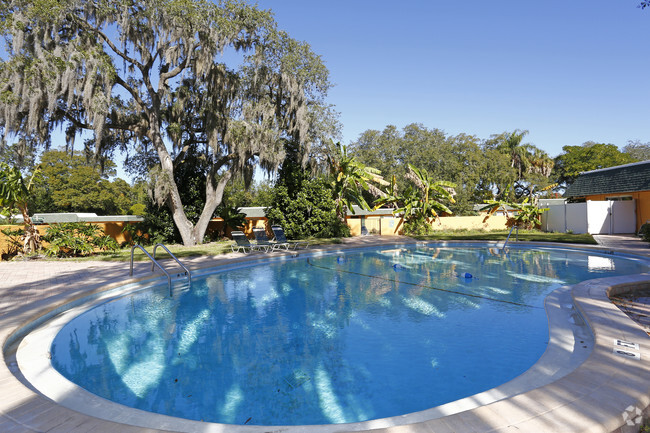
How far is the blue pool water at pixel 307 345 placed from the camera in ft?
12.3

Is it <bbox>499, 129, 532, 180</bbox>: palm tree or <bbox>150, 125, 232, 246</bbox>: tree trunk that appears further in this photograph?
<bbox>499, 129, 532, 180</bbox>: palm tree

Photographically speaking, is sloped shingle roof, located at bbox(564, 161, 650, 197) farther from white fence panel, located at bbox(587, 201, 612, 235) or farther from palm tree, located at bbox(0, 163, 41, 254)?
palm tree, located at bbox(0, 163, 41, 254)

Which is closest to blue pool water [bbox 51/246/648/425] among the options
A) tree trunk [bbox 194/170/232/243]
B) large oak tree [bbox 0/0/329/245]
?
tree trunk [bbox 194/170/232/243]

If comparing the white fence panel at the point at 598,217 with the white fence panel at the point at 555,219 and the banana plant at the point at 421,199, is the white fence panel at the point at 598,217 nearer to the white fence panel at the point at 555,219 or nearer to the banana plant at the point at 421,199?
the white fence panel at the point at 555,219

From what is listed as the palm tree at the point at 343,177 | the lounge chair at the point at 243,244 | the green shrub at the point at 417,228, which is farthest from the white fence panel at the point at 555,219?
the lounge chair at the point at 243,244

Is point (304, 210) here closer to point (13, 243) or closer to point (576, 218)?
point (13, 243)

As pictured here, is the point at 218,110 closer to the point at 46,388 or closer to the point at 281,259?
the point at 281,259

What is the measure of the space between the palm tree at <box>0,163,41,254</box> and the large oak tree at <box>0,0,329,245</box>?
2.05 meters

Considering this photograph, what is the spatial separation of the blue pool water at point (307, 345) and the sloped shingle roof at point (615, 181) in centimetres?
1516

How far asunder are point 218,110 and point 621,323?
16364mm

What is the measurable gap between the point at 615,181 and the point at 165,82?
2652 cm

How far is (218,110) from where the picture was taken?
54.7ft

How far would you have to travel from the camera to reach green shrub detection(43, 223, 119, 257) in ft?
43.8

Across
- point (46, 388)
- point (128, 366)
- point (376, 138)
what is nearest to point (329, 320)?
point (128, 366)
